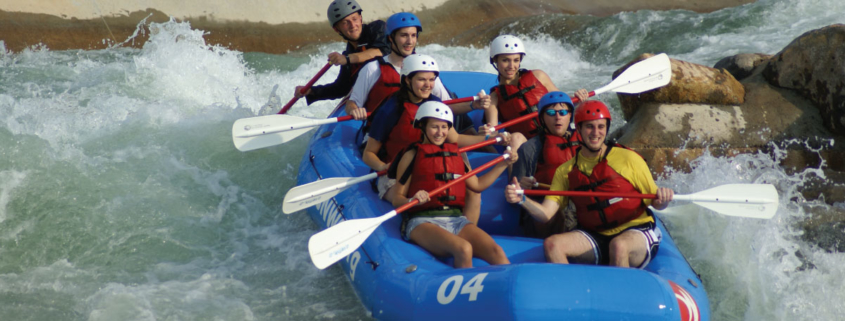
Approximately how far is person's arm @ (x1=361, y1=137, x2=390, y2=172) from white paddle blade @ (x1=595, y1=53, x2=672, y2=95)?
68.4 inches

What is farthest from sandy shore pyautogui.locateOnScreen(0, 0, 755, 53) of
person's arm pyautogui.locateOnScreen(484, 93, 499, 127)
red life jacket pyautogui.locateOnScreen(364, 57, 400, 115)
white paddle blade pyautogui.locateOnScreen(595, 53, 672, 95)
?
person's arm pyautogui.locateOnScreen(484, 93, 499, 127)

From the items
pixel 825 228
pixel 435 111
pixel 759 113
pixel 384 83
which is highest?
pixel 435 111

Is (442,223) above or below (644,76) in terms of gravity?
below

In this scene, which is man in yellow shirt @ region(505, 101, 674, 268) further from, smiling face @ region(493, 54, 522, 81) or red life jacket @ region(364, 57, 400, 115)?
red life jacket @ region(364, 57, 400, 115)

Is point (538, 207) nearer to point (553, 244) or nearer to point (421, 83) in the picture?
point (553, 244)

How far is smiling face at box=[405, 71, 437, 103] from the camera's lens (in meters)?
4.34

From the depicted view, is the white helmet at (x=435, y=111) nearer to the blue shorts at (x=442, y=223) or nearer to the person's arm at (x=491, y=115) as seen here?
the blue shorts at (x=442, y=223)

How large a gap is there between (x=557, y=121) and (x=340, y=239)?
1.32m

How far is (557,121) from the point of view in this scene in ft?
13.6

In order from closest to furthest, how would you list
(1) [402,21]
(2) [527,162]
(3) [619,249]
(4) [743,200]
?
(3) [619,249] → (4) [743,200] → (2) [527,162] → (1) [402,21]

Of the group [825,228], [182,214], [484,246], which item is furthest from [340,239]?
[825,228]

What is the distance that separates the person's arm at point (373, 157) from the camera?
439 centimetres

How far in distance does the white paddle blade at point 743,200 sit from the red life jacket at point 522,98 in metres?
1.19

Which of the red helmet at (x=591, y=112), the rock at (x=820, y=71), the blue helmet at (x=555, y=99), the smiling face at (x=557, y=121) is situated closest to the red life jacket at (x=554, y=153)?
the smiling face at (x=557, y=121)
